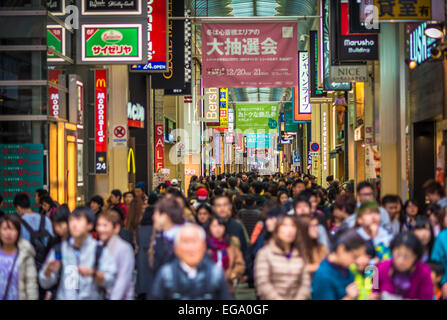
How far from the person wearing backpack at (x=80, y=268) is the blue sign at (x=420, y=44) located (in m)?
8.11

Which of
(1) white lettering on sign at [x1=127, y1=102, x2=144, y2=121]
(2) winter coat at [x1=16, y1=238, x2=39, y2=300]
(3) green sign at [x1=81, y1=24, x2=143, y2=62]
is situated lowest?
(2) winter coat at [x1=16, y1=238, x2=39, y2=300]

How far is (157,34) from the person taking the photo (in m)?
17.2

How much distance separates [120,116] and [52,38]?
4.84m

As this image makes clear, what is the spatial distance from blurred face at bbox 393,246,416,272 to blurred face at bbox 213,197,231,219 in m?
3.74

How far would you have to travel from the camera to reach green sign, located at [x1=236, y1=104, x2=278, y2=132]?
48.0m

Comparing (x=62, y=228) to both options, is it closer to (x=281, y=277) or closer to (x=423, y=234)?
(x=281, y=277)

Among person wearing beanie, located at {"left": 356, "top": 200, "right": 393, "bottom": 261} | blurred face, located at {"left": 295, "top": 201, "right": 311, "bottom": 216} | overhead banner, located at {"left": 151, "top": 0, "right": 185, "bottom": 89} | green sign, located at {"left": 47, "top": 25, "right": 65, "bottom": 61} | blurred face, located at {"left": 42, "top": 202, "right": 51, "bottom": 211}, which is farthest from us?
overhead banner, located at {"left": 151, "top": 0, "right": 185, "bottom": 89}

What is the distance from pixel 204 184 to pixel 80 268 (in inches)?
443

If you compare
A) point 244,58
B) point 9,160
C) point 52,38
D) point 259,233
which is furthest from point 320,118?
point 259,233

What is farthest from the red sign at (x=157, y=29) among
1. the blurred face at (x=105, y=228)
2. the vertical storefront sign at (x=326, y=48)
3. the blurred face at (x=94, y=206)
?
the blurred face at (x=105, y=228)

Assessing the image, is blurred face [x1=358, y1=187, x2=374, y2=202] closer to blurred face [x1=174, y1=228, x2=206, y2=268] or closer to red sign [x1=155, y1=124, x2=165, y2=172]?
blurred face [x1=174, y1=228, x2=206, y2=268]

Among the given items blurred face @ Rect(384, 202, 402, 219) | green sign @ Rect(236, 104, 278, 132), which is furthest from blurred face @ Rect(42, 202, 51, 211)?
green sign @ Rect(236, 104, 278, 132)

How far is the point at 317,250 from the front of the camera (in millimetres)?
6242

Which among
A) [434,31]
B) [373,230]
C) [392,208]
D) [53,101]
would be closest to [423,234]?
[373,230]
